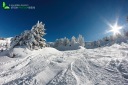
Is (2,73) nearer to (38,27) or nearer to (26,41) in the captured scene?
(26,41)

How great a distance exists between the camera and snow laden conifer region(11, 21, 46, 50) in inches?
753

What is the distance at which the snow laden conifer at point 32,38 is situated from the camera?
1912cm

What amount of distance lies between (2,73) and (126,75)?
906 centimetres

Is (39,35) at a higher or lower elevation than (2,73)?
higher

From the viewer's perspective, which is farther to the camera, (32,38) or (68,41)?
(68,41)

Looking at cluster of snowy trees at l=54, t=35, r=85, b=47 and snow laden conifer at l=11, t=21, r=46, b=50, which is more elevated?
cluster of snowy trees at l=54, t=35, r=85, b=47

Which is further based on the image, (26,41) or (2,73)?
(26,41)

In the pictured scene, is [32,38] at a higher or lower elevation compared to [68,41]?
lower

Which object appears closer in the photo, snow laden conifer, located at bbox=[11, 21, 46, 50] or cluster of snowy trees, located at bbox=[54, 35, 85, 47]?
snow laden conifer, located at bbox=[11, 21, 46, 50]

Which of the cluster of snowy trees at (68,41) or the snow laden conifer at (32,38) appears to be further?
the cluster of snowy trees at (68,41)

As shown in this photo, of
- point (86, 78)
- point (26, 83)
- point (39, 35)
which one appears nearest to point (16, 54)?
point (39, 35)

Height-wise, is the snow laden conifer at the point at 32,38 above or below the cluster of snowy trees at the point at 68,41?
below

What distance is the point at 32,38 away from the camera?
1966 cm

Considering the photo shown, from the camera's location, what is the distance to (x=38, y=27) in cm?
2200
